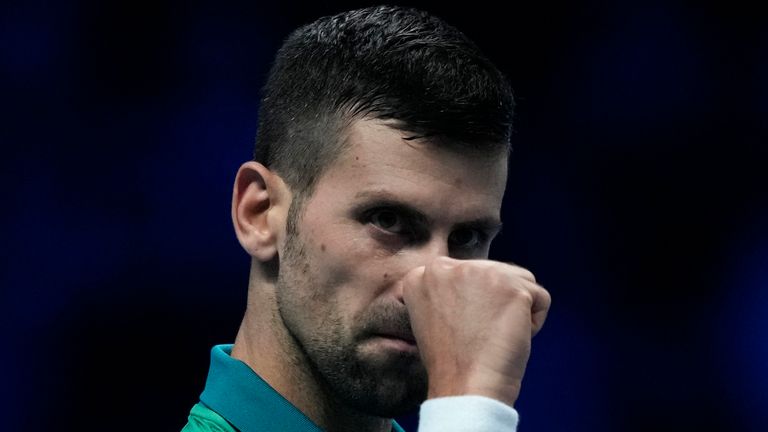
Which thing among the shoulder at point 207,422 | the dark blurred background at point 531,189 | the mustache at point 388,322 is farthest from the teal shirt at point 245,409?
the dark blurred background at point 531,189

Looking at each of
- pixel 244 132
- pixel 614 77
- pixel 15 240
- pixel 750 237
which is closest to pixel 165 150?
pixel 244 132

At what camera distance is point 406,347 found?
234cm

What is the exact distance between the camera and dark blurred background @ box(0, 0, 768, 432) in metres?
4.04

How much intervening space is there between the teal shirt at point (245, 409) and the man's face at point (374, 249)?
0.32ft

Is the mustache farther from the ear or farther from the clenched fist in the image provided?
the ear

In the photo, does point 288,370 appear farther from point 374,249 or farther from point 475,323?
point 475,323

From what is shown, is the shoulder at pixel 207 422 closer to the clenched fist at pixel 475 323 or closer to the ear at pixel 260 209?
the ear at pixel 260 209

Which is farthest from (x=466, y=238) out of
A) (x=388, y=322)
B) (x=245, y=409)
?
(x=245, y=409)

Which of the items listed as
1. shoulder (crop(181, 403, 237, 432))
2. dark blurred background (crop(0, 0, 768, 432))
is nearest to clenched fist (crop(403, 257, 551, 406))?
shoulder (crop(181, 403, 237, 432))

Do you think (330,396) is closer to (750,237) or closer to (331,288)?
(331,288)

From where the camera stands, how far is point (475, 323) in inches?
84.6

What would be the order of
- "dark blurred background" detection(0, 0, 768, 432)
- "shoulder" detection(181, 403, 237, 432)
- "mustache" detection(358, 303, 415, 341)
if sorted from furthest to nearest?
"dark blurred background" detection(0, 0, 768, 432) → "shoulder" detection(181, 403, 237, 432) → "mustache" detection(358, 303, 415, 341)

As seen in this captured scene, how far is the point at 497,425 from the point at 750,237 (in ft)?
9.94

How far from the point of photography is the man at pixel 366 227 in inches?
92.4
